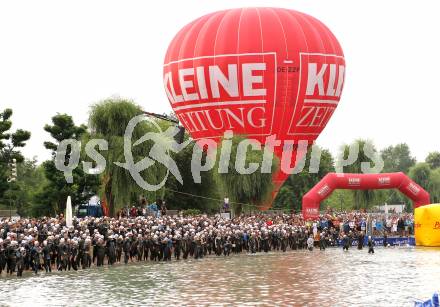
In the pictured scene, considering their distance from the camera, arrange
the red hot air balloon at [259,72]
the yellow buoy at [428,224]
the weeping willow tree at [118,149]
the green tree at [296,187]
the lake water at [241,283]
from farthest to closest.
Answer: the green tree at [296,187]
the red hot air balloon at [259,72]
the weeping willow tree at [118,149]
the yellow buoy at [428,224]
the lake water at [241,283]

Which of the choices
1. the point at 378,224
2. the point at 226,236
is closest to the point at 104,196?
the point at 226,236

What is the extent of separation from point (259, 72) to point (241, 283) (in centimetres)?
4396

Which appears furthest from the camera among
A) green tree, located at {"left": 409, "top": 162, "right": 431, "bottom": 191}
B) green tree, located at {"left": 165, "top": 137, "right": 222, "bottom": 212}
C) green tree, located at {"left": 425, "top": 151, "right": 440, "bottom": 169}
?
green tree, located at {"left": 425, "top": 151, "right": 440, "bottom": 169}

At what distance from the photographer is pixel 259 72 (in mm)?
71875

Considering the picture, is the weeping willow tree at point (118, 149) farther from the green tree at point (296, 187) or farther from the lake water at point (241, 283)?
the green tree at point (296, 187)

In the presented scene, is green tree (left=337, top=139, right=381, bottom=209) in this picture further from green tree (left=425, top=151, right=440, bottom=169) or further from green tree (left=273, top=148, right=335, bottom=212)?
green tree (left=425, top=151, right=440, bottom=169)

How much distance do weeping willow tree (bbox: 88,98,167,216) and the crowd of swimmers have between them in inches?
304

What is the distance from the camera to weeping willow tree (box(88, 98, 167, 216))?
56656 mm

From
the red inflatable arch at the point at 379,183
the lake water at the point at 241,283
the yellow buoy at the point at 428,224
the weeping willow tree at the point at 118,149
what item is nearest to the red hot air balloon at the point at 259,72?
the red inflatable arch at the point at 379,183

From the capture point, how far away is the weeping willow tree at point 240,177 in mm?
73438

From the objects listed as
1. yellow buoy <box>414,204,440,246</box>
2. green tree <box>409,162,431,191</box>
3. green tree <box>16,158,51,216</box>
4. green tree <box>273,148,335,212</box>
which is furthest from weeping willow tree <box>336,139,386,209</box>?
yellow buoy <box>414,204,440,246</box>

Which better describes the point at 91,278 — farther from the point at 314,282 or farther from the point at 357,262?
the point at 357,262

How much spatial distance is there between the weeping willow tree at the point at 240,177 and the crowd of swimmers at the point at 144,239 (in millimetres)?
16493

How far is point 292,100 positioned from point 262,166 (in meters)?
5.79
